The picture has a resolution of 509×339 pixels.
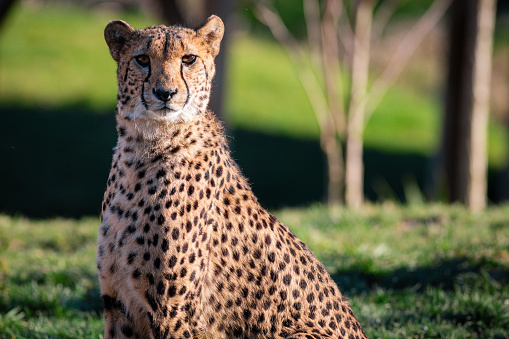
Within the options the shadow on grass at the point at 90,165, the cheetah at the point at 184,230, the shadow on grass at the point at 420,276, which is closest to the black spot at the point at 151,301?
the cheetah at the point at 184,230

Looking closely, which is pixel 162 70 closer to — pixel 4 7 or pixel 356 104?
pixel 4 7

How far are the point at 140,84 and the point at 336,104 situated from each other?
5273 millimetres

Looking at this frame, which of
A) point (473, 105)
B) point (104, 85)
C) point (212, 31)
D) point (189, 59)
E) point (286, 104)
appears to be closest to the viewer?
point (189, 59)

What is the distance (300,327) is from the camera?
2.52m

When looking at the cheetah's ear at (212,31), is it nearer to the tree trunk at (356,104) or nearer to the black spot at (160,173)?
the black spot at (160,173)

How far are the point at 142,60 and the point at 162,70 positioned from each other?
0.11 meters

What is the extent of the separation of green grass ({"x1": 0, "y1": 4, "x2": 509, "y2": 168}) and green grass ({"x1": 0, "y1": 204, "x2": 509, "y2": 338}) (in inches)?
240

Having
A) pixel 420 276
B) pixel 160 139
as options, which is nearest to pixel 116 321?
pixel 160 139

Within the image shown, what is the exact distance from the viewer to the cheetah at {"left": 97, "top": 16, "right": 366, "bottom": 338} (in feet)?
7.67

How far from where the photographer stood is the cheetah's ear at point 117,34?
245cm

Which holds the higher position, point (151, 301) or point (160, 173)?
point (160, 173)

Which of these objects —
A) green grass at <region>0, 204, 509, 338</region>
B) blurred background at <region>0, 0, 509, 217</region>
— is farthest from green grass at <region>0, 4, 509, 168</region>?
green grass at <region>0, 204, 509, 338</region>

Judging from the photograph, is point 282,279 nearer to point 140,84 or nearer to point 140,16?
point 140,84

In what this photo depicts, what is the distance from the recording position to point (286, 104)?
13.6 m
